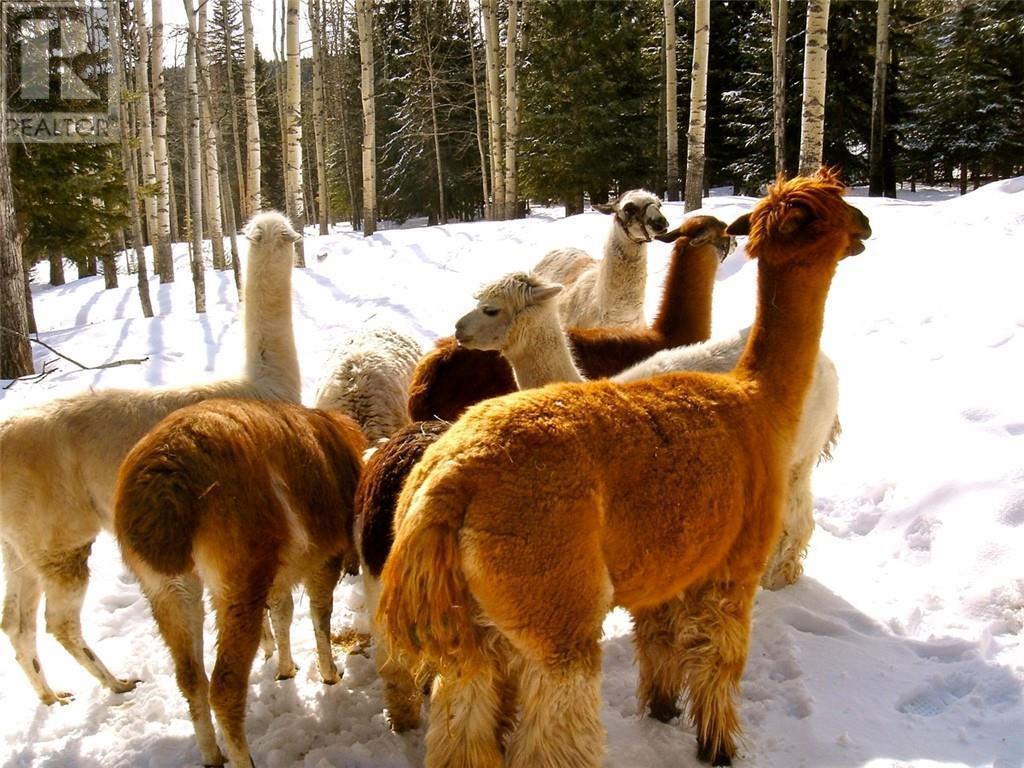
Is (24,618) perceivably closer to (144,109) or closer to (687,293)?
(687,293)

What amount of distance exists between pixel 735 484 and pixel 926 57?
21722 mm

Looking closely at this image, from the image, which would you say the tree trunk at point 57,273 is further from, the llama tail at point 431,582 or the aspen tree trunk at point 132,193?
the llama tail at point 431,582

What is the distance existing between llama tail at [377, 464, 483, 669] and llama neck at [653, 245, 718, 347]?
378cm

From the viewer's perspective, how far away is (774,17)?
59.8 ft

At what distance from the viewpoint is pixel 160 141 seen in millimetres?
20562

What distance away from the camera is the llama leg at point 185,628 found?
3.13 meters

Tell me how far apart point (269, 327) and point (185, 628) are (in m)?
2.40

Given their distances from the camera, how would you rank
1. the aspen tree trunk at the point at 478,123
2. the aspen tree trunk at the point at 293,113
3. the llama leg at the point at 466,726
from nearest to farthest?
the llama leg at the point at 466,726 < the aspen tree trunk at the point at 293,113 < the aspen tree trunk at the point at 478,123

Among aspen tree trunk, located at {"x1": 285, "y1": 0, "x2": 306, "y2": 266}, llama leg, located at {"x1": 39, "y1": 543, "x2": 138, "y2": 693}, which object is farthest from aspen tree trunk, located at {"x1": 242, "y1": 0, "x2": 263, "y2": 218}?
llama leg, located at {"x1": 39, "y1": 543, "x2": 138, "y2": 693}

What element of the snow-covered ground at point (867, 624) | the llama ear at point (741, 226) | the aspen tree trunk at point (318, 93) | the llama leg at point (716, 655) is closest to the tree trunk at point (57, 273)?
the aspen tree trunk at point (318, 93)

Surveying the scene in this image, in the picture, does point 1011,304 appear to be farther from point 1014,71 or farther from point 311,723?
point 1014,71

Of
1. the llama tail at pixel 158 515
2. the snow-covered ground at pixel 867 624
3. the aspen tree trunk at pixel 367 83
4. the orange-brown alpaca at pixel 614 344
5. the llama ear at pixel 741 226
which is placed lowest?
the snow-covered ground at pixel 867 624

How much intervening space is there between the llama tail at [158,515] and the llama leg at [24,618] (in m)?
1.49

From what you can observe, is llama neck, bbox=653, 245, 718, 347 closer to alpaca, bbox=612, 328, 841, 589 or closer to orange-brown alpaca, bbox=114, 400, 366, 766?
alpaca, bbox=612, 328, 841, 589
